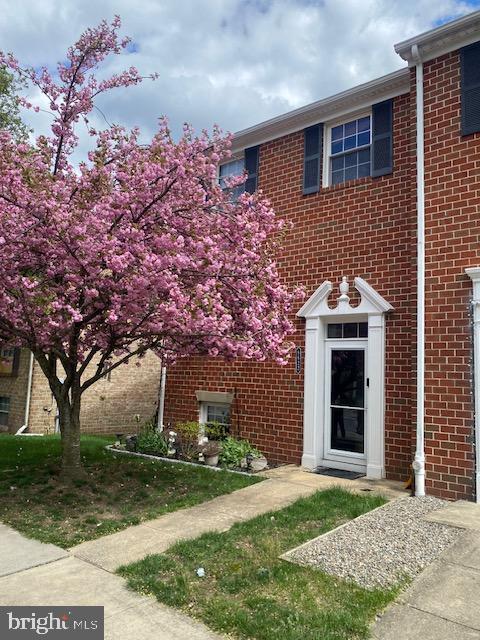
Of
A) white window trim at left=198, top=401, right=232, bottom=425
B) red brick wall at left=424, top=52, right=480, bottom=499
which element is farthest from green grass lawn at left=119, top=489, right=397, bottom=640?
white window trim at left=198, top=401, right=232, bottom=425

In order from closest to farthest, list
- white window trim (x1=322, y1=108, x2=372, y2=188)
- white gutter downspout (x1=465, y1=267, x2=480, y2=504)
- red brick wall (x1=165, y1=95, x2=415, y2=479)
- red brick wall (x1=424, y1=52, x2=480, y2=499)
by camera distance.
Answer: white gutter downspout (x1=465, y1=267, x2=480, y2=504)
red brick wall (x1=424, y1=52, x2=480, y2=499)
red brick wall (x1=165, y1=95, x2=415, y2=479)
white window trim (x1=322, y1=108, x2=372, y2=188)

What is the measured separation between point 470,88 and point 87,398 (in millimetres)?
12679

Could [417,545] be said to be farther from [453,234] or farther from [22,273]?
[22,273]

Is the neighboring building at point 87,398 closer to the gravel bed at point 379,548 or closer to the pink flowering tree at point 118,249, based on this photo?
the pink flowering tree at point 118,249

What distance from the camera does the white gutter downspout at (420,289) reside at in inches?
262

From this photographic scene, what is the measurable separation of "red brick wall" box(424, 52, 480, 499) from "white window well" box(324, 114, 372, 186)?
1.53 m

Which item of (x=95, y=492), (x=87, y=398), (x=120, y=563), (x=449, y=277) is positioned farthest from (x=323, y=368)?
(x=87, y=398)

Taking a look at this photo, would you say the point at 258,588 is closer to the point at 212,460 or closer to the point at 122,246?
the point at 122,246

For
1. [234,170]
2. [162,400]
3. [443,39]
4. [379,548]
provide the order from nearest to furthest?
1. [379,548]
2. [443,39]
3. [234,170]
4. [162,400]

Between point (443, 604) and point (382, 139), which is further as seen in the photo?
point (382, 139)

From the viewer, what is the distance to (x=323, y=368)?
342 inches

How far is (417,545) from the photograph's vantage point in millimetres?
4676

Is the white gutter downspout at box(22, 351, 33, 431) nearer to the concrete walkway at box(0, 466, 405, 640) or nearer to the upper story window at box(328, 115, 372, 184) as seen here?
the concrete walkway at box(0, 466, 405, 640)

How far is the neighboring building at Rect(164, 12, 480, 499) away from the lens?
6758mm
